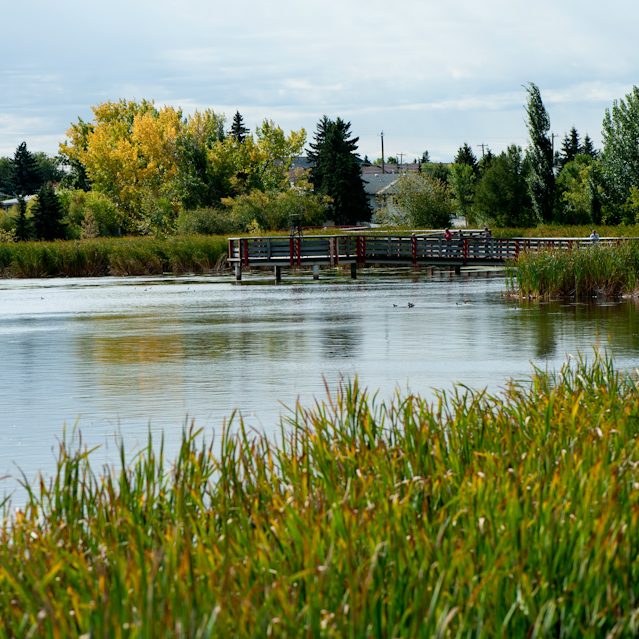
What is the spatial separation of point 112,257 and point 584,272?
2953cm

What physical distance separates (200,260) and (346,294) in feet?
67.4

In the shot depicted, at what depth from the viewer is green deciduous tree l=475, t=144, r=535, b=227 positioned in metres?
96.4

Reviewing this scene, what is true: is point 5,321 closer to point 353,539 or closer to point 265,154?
point 353,539

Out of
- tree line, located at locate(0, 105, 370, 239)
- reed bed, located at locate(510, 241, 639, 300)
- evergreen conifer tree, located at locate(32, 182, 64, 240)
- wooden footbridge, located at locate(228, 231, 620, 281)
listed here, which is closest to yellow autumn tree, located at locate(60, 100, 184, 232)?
tree line, located at locate(0, 105, 370, 239)

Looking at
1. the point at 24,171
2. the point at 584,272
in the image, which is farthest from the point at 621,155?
the point at 24,171

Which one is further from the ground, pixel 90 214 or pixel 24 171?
pixel 24 171

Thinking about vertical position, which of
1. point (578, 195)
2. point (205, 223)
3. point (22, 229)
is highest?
point (578, 195)

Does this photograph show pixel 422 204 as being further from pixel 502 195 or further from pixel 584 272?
→ pixel 584 272

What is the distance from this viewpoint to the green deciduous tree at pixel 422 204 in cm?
9200

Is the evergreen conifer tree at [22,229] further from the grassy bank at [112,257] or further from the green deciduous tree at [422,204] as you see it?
the green deciduous tree at [422,204]

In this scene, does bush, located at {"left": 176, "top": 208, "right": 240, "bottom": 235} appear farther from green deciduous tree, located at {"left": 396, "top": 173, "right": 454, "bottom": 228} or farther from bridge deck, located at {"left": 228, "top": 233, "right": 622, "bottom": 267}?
bridge deck, located at {"left": 228, "top": 233, "right": 622, "bottom": 267}

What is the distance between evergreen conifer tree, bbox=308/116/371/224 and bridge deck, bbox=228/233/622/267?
212 feet

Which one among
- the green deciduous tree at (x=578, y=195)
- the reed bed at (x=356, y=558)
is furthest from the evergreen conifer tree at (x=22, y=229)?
the reed bed at (x=356, y=558)

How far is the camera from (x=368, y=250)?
5928 centimetres
